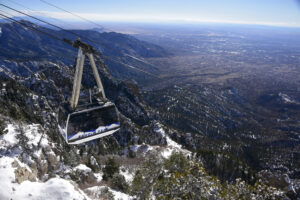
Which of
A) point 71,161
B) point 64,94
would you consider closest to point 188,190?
point 71,161

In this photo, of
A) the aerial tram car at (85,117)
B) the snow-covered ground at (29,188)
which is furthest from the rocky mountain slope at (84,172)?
the aerial tram car at (85,117)

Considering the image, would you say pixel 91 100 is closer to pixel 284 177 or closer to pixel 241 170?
pixel 241 170

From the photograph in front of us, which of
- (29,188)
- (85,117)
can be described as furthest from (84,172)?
(85,117)

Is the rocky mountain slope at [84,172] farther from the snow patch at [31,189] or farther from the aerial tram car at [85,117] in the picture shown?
the aerial tram car at [85,117]

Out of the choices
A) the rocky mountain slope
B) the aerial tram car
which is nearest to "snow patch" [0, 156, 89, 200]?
the rocky mountain slope

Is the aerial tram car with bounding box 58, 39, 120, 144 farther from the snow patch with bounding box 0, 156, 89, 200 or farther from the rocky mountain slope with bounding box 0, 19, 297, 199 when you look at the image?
the rocky mountain slope with bounding box 0, 19, 297, 199

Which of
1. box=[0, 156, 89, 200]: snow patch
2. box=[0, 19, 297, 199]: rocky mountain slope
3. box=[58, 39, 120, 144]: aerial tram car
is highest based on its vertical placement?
box=[58, 39, 120, 144]: aerial tram car

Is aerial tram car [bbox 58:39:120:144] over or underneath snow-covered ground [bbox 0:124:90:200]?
over

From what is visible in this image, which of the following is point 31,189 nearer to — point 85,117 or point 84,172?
point 85,117
